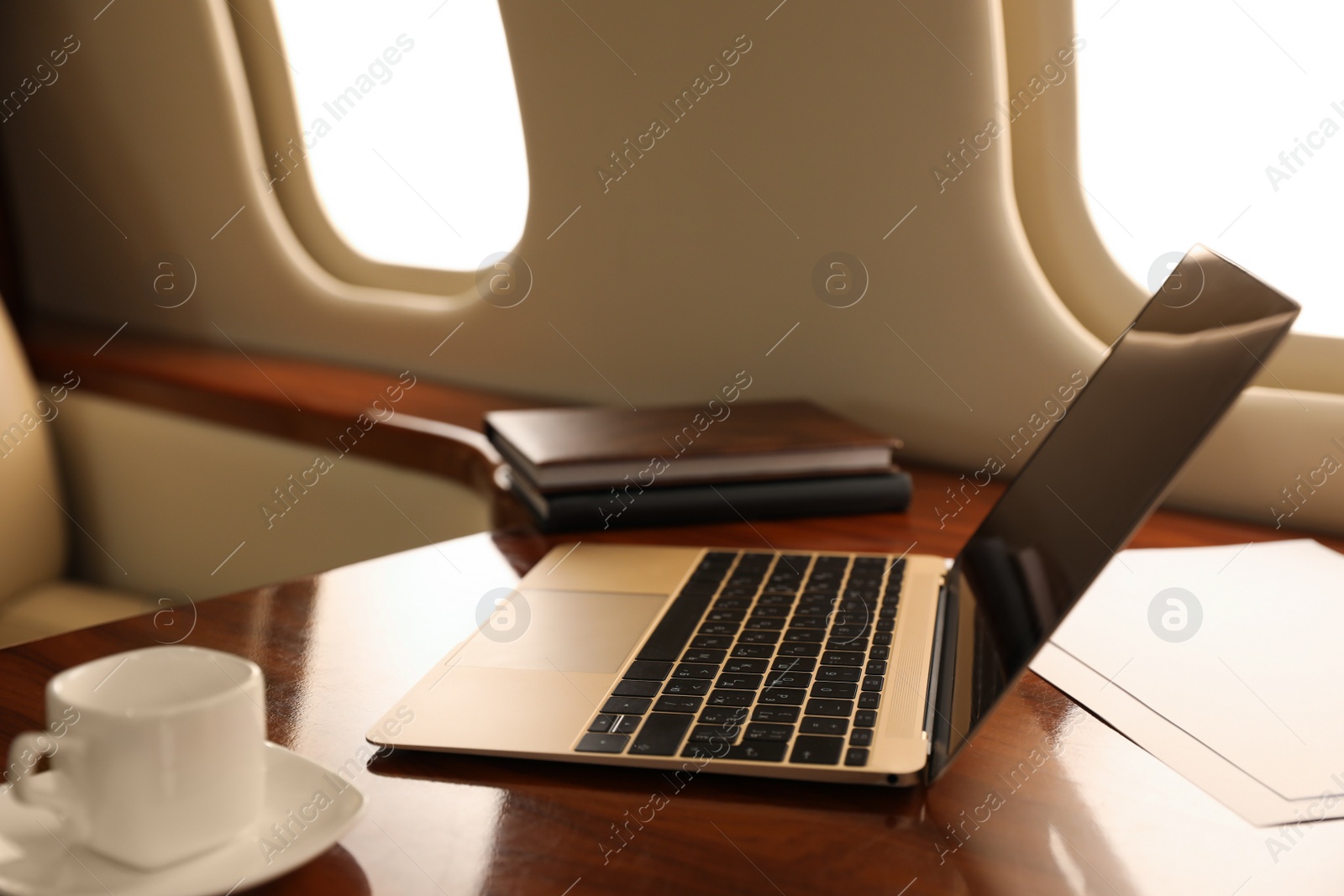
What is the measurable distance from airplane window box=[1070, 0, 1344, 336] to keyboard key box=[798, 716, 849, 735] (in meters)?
0.76

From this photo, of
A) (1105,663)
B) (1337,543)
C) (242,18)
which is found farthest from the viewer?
(242,18)

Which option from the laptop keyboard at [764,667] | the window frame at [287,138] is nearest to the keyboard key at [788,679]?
the laptop keyboard at [764,667]

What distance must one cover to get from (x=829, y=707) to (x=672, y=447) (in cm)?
50

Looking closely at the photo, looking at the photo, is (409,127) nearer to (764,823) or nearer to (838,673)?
(838,673)

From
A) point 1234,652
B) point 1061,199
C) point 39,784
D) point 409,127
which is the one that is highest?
point 409,127

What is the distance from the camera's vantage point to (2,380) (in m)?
1.53

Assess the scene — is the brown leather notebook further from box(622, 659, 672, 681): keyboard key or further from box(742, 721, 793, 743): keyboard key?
box(742, 721, 793, 743): keyboard key

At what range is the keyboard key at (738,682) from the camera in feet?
2.15

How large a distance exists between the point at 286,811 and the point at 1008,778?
37cm

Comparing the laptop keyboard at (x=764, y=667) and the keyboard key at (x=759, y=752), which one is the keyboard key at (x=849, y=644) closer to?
the laptop keyboard at (x=764, y=667)

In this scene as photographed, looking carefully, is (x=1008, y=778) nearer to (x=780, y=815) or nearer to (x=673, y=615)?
(x=780, y=815)

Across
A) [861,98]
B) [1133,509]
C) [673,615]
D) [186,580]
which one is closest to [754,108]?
[861,98]

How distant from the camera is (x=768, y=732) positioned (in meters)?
0.59

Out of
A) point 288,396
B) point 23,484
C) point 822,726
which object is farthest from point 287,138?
point 822,726
